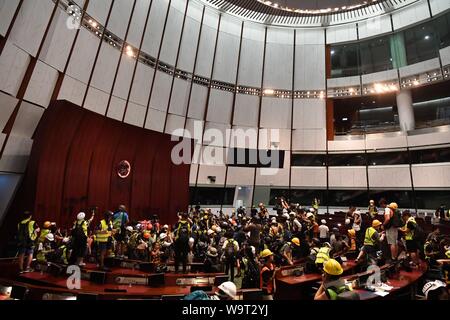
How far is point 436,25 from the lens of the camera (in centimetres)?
1391

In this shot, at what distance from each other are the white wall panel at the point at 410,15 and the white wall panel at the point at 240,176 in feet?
37.9

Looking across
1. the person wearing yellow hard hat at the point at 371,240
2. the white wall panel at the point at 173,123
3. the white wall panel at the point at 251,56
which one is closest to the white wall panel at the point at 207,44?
the white wall panel at the point at 251,56

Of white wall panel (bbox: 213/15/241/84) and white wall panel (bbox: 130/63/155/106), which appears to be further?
white wall panel (bbox: 213/15/241/84)

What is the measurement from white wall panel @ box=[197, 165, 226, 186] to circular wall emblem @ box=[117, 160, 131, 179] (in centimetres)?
471

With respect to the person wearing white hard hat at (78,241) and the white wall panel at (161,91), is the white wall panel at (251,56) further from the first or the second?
the person wearing white hard hat at (78,241)

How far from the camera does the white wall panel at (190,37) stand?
13.8 m

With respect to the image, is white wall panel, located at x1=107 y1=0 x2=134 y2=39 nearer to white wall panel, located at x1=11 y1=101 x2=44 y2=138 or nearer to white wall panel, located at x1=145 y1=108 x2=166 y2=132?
white wall panel, located at x1=145 y1=108 x2=166 y2=132

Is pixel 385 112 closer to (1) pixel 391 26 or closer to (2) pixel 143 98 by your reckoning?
(1) pixel 391 26

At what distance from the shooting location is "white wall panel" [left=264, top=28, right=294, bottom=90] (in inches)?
643

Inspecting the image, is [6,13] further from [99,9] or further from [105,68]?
[105,68]

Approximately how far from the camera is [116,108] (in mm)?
11398

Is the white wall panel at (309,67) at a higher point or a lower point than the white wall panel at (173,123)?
higher

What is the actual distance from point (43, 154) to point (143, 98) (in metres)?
5.40

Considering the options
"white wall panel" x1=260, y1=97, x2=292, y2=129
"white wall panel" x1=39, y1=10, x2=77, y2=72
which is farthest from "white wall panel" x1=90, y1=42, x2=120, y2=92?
"white wall panel" x1=260, y1=97, x2=292, y2=129
